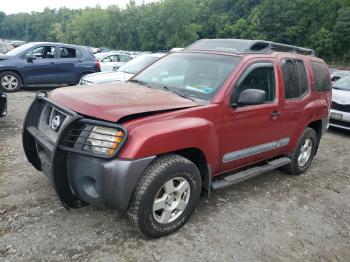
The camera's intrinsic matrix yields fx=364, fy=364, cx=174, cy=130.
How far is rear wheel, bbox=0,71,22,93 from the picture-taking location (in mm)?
10523

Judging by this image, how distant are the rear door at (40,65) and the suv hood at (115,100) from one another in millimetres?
7678

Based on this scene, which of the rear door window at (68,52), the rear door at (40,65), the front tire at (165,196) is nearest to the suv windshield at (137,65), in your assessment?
the rear door at (40,65)

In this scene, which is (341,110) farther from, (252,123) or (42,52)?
(42,52)

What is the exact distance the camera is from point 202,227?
146 inches

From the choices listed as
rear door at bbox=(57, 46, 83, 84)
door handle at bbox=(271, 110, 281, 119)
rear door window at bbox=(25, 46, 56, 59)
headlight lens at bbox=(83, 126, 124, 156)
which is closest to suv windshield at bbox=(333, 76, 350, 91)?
door handle at bbox=(271, 110, 281, 119)

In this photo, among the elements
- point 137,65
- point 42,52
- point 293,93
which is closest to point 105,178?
point 293,93

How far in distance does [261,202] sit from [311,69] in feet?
Answer: 7.10

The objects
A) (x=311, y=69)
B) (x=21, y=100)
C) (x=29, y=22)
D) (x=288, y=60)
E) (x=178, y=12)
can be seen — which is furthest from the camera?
(x=29, y=22)

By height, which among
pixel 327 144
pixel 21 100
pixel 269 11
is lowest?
pixel 327 144

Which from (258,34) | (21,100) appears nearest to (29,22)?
(258,34)

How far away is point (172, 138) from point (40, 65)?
8987 millimetres

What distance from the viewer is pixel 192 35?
219ft

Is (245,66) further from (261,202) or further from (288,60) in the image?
(261,202)

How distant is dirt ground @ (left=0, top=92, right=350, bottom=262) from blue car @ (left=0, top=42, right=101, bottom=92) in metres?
6.36
